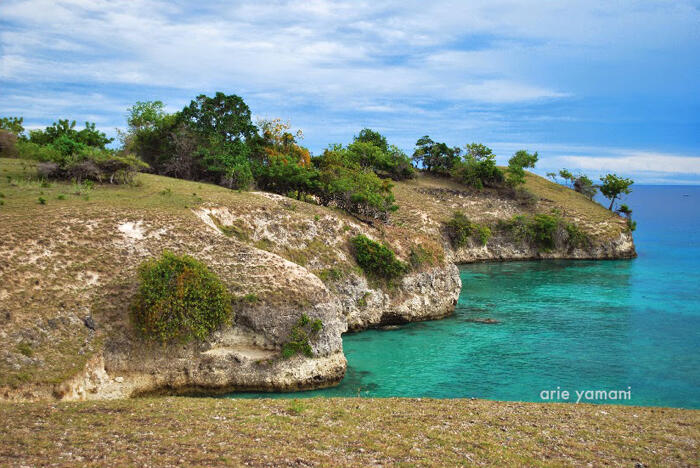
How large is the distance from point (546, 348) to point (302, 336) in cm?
2034

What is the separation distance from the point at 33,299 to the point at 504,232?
76.6 m

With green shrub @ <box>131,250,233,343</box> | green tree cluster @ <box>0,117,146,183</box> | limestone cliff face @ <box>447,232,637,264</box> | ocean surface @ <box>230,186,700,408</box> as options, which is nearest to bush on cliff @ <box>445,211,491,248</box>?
limestone cliff face @ <box>447,232,637,264</box>

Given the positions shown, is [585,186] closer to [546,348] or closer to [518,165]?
[518,165]

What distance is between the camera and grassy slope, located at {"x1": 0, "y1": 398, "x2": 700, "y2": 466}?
15.1 meters

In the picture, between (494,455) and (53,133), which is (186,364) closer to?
(494,455)

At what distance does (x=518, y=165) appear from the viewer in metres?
106

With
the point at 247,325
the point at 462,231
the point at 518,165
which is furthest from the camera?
the point at 518,165

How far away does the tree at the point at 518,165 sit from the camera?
104 metres

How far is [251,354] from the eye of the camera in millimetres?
29109

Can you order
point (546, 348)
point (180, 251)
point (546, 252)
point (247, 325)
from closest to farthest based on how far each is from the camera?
point (247, 325), point (180, 251), point (546, 348), point (546, 252)

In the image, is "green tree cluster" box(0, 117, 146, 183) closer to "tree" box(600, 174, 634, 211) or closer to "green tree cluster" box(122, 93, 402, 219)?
"green tree cluster" box(122, 93, 402, 219)

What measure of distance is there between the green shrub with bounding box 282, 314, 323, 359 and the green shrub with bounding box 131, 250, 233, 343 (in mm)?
3951

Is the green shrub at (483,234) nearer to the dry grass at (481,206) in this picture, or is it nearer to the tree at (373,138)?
the dry grass at (481,206)

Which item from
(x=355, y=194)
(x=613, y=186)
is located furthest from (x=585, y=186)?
(x=355, y=194)
